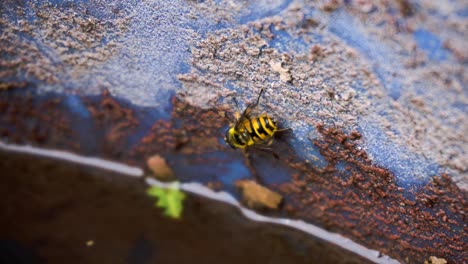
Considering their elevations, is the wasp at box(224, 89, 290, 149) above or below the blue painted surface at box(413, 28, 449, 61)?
below

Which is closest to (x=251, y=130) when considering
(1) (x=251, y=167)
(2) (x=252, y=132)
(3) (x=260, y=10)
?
(2) (x=252, y=132)

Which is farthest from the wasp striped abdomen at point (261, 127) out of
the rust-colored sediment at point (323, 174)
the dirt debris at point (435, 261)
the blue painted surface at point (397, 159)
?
the dirt debris at point (435, 261)

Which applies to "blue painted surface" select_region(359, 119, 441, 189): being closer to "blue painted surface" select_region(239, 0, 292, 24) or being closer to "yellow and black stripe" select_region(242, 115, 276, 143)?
"yellow and black stripe" select_region(242, 115, 276, 143)

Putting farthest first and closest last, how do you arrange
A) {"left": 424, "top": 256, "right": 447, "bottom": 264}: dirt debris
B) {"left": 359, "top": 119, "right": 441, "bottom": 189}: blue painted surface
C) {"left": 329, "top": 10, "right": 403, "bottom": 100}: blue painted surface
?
{"left": 424, "top": 256, "right": 447, "bottom": 264}: dirt debris < {"left": 359, "top": 119, "right": 441, "bottom": 189}: blue painted surface < {"left": 329, "top": 10, "right": 403, "bottom": 100}: blue painted surface

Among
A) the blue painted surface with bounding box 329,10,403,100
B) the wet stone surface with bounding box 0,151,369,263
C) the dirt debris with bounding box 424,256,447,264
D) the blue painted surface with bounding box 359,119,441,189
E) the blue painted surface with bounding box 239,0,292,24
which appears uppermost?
the blue painted surface with bounding box 239,0,292,24

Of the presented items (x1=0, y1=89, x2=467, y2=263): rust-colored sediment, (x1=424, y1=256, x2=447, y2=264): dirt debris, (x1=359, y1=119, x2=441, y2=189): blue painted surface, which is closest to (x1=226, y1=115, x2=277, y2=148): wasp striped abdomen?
(x1=0, y1=89, x2=467, y2=263): rust-colored sediment

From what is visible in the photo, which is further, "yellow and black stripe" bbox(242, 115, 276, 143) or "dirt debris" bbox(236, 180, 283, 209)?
"dirt debris" bbox(236, 180, 283, 209)

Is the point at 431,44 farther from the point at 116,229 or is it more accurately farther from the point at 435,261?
the point at 116,229
